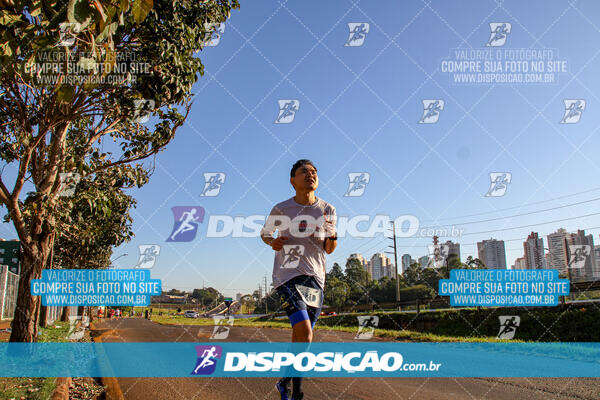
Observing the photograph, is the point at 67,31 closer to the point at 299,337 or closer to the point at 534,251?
the point at 299,337

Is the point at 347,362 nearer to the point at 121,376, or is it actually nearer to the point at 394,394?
the point at 394,394

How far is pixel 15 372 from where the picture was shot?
6145 millimetres

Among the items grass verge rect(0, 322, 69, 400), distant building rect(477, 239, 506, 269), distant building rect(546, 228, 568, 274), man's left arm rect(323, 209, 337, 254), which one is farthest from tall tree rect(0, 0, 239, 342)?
distant building rect(477, 239, 506, 269)

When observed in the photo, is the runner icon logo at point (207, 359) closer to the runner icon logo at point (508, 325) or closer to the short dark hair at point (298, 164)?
the short dark hair at point (298, 164)

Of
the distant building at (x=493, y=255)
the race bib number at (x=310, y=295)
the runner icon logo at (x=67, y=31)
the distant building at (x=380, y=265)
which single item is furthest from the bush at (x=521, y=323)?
the distant building at (x=380, y=265)

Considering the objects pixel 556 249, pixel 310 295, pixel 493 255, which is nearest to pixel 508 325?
pixel 310 295

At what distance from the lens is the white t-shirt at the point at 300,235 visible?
→ 3.28 meters

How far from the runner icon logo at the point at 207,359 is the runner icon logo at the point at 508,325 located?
10188mm

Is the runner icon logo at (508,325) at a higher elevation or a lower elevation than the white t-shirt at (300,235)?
lower

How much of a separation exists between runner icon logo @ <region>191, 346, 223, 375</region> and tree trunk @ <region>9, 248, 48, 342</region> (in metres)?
3.19

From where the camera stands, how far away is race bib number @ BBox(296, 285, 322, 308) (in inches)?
126

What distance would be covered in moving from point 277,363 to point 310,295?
4.16m

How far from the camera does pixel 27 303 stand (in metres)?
8.17

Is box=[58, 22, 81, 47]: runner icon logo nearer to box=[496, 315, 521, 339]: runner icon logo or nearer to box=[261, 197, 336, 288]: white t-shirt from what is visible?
box=[261, 197, 336, 288]: white t-shirt
